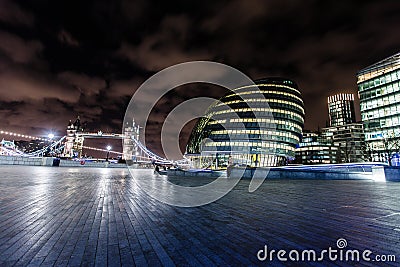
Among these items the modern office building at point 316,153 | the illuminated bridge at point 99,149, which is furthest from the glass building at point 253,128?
the modern office building at point 316,153

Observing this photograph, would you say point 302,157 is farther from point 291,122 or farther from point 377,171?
point 377,171

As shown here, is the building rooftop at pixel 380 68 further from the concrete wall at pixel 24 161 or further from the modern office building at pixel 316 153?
the concrete wall at pixel 24 161

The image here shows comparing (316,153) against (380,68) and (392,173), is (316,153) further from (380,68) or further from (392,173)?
(392,173)

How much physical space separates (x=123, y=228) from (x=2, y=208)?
149 inches

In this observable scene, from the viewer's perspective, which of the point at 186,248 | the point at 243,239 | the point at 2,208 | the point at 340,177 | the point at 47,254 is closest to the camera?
the point at 47,254

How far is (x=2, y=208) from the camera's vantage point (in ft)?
17.3

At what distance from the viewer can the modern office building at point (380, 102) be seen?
2749 inches

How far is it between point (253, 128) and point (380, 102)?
48.4m

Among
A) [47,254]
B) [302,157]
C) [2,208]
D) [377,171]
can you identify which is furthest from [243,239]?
[302,157]

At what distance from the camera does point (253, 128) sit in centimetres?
6931

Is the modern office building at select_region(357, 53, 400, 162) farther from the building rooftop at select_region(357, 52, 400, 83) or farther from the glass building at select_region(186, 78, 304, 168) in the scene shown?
the glass building at select_region(186, 78, 304, 168)

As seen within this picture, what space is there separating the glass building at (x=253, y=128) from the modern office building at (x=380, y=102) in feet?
82.2

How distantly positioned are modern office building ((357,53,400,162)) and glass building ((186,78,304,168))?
25058mm

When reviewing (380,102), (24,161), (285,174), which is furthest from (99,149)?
(380,102)
